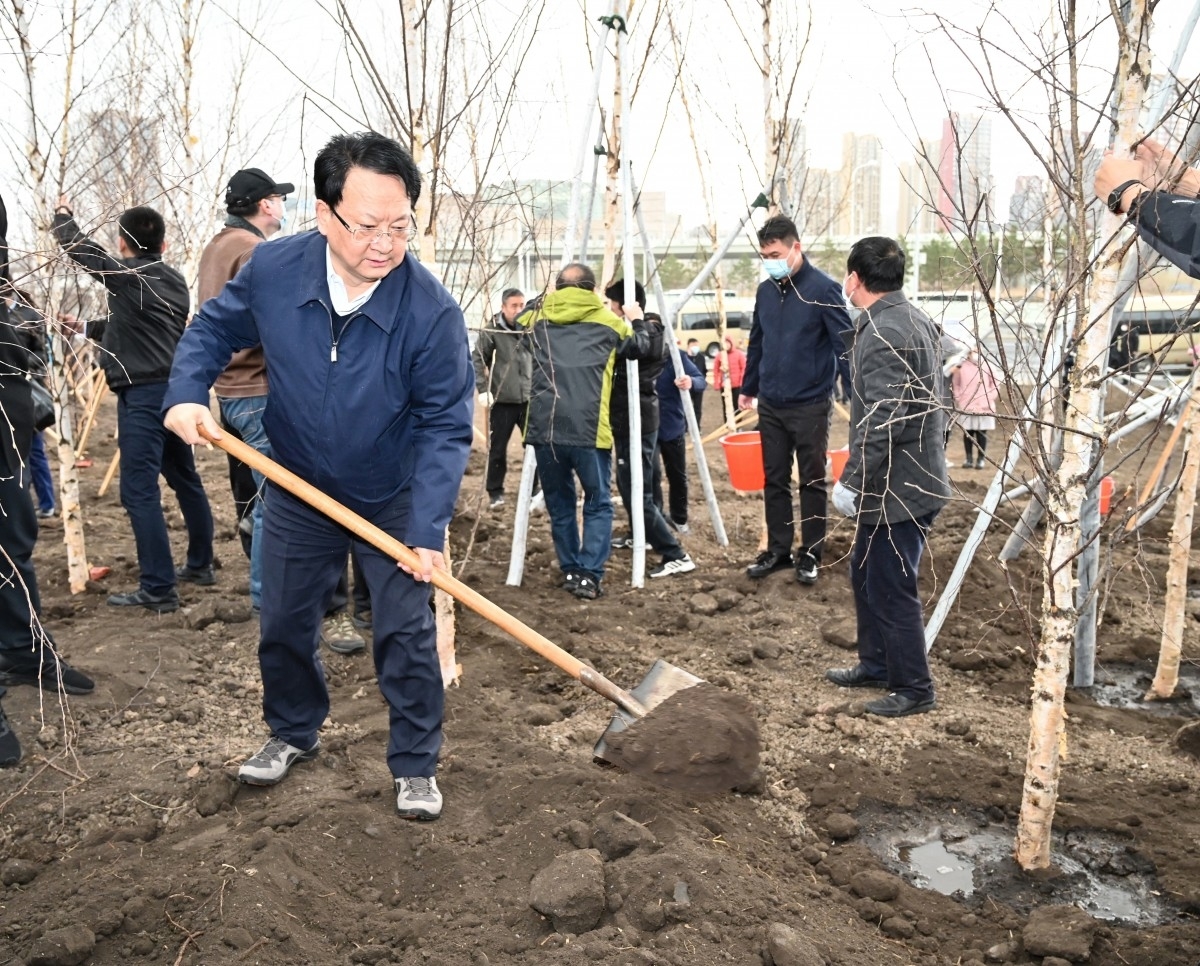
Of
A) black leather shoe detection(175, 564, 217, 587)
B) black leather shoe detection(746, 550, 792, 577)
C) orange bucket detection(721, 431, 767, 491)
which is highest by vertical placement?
orange bucket detection(721, 431, 767, 491)

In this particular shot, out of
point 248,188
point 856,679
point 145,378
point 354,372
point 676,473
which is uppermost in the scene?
point 248,188

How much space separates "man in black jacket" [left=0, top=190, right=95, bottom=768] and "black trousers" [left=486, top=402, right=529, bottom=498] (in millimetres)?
4181

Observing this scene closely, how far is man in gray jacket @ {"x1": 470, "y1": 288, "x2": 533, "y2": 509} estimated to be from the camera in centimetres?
729

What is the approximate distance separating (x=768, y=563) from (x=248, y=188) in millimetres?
3551

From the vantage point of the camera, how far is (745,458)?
23.9ft

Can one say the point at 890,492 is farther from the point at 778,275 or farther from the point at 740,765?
the point at 778,275

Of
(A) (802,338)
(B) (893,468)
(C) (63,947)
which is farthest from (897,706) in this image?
(C) (63,947)

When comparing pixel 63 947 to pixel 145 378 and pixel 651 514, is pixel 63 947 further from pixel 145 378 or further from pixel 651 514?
pixel 651 514

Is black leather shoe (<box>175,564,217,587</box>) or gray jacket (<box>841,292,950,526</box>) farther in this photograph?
black leather shoe (<box>175,564,217,587</box>)

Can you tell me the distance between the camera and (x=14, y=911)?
2.63 m

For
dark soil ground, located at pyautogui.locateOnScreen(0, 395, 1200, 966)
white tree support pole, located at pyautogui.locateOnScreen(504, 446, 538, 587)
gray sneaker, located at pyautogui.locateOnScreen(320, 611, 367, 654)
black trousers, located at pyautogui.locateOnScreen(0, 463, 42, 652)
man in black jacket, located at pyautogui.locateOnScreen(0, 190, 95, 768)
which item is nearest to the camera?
dark soil ground, located at pyautogui.locateOnScreen(0, 395, 1200, 966)

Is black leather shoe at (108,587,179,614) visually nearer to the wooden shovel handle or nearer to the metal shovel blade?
the wooden shovel handle

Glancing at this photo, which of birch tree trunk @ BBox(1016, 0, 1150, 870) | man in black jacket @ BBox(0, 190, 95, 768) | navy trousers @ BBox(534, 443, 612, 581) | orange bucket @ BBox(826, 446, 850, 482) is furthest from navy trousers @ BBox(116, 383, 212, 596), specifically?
birch tree trunk @ BBox(1016, 0, 1150, 870)

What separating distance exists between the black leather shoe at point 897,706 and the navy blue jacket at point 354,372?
213 centimetres
